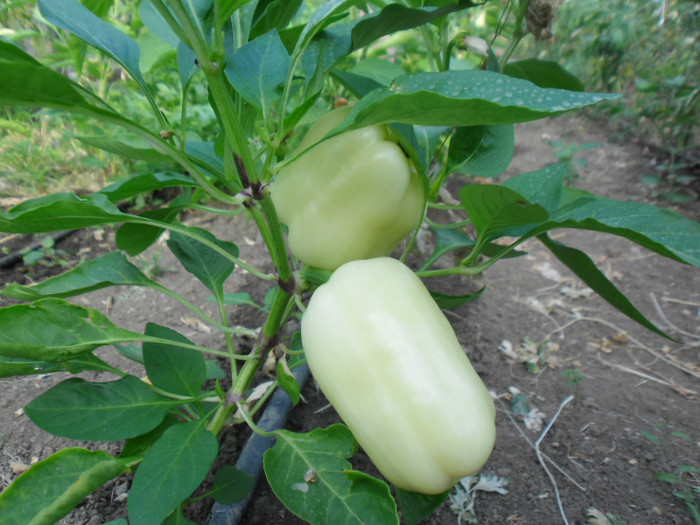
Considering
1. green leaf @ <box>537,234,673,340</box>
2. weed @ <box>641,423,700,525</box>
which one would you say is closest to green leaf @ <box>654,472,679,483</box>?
weed @ <box>641,423,700,525</box>

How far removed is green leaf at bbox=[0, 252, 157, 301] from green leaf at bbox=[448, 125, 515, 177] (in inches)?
18.3

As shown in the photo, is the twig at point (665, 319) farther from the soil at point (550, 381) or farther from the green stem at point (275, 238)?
the green stem at point (275, 238)

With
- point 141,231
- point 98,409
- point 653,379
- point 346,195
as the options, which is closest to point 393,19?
point 346,195

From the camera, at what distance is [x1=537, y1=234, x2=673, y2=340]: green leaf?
0.50 m

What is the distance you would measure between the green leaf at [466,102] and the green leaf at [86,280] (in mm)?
383

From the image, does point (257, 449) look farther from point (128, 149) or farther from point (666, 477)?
point (666, 477)

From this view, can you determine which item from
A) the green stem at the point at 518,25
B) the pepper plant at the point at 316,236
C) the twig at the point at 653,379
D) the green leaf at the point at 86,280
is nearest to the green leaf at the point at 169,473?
the pepper plant at the point at 316,236

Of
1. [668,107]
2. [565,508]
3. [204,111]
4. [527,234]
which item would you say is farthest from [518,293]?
[668,107]

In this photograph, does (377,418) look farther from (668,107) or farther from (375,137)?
(668,107)

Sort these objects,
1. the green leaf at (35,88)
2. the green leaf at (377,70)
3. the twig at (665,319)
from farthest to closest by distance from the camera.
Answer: the twig at (665,319) → the green leaf at (377,70) → the green leaf at (35,88)

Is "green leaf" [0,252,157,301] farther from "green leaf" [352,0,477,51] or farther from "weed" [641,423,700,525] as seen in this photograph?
"weed" [641,423,700,525]

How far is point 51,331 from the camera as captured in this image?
18.8 inches

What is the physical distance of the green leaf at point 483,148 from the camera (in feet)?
1.94

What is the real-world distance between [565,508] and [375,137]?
68 cm
